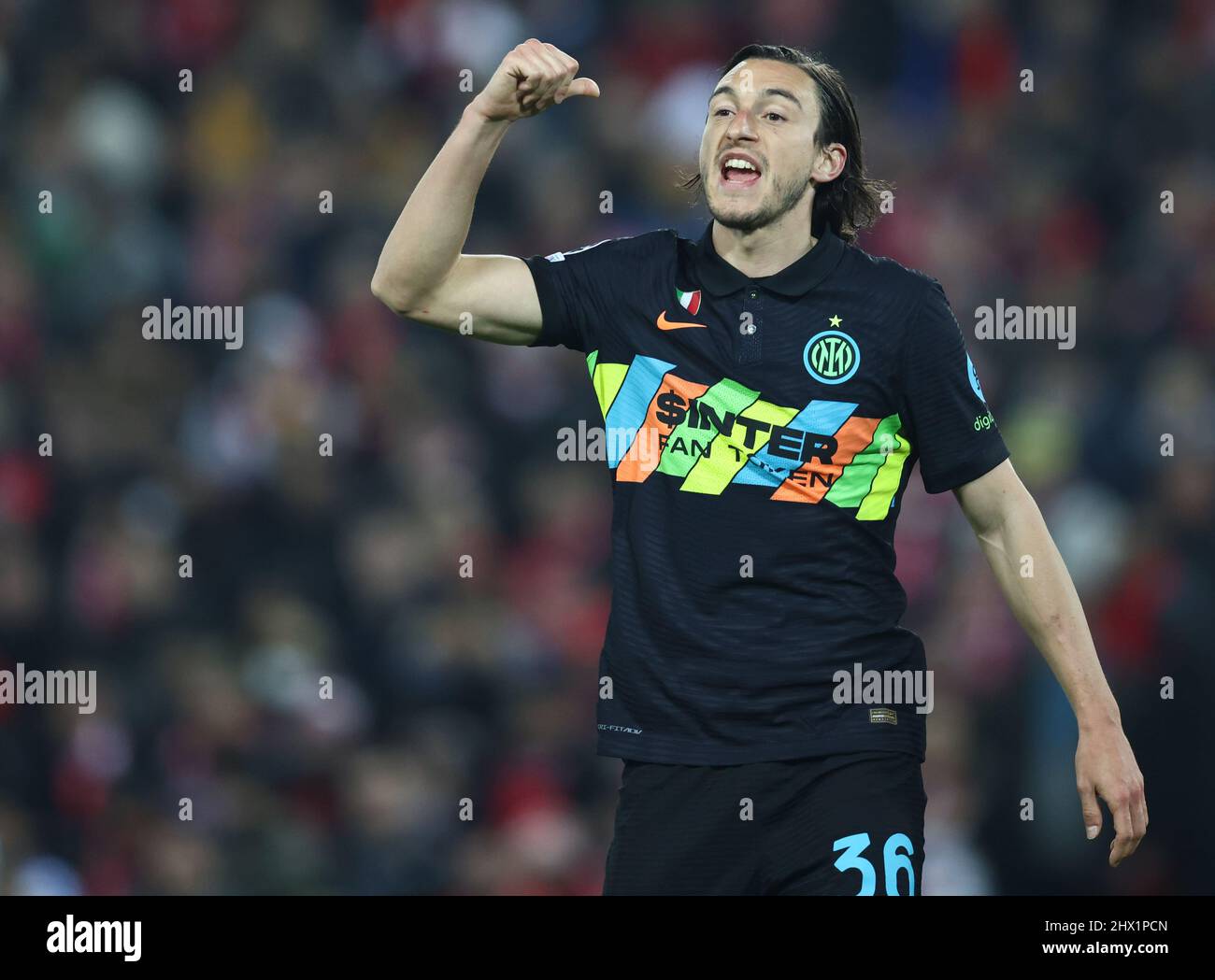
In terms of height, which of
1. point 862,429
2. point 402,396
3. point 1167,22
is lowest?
point 862,429

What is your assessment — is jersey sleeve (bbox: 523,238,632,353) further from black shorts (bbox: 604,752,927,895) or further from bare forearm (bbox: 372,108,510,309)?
black shorts (bbox: 604,752,927,895)

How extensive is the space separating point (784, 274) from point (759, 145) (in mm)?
303

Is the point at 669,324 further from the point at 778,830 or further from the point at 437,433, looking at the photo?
the point at 437,433

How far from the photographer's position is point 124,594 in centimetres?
725

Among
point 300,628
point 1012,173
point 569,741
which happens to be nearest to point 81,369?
point 300,628

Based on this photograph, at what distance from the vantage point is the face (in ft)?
13.4

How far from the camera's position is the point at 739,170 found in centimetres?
415

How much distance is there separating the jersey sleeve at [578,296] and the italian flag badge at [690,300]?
0.13 m

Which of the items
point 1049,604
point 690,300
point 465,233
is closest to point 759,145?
point 690,300

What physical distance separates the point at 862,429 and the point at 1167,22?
5.72 m

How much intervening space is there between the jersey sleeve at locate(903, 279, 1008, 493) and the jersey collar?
0.24 m

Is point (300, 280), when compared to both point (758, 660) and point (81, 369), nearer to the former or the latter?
point (81, 369)

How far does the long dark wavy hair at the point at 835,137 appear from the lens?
429 centimetres

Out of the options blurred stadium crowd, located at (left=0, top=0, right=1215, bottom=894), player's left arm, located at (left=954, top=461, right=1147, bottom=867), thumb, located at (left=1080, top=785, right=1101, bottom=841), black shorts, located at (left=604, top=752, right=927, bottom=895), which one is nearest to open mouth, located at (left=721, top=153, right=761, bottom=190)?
player's left arm, located at (left=954, top=461, right=1147, bottom=867)
